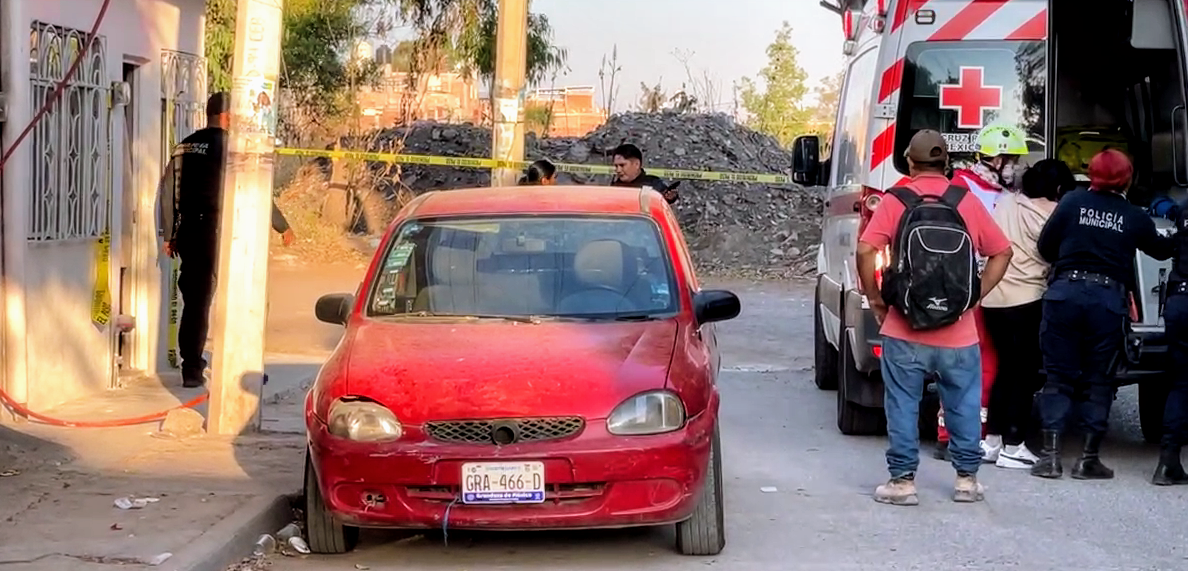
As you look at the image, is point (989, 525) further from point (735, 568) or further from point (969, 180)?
point (969, 180)

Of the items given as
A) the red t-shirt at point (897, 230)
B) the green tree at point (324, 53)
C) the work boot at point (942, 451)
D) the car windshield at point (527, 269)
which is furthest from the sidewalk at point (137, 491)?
the green tree at point (324, 53)

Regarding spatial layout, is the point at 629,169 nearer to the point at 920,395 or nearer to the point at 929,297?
the point at 920,395

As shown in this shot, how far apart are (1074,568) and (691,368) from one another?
1.76 m

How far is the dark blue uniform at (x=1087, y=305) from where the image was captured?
8164mm

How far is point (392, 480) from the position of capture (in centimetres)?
610

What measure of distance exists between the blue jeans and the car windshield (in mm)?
1270

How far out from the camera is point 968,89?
8977 millimetres

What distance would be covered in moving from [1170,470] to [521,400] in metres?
3.97

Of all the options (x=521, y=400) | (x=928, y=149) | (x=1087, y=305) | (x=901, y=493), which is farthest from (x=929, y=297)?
(x=521, y=400)

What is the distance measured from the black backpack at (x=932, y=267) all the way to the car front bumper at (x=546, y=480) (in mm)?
1614

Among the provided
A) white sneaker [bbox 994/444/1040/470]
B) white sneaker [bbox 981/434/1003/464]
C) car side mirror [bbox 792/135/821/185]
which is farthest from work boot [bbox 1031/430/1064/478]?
car side mirror [bbox 792/135/821/185]

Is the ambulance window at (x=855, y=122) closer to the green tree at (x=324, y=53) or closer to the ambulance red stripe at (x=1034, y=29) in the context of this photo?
the ambulance red stripe at (x=1034, y=29)

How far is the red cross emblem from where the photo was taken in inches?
353

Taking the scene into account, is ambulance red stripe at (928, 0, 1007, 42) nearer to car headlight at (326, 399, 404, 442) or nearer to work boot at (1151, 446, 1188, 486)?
work boot at (1151, 446, 1188, 486)
